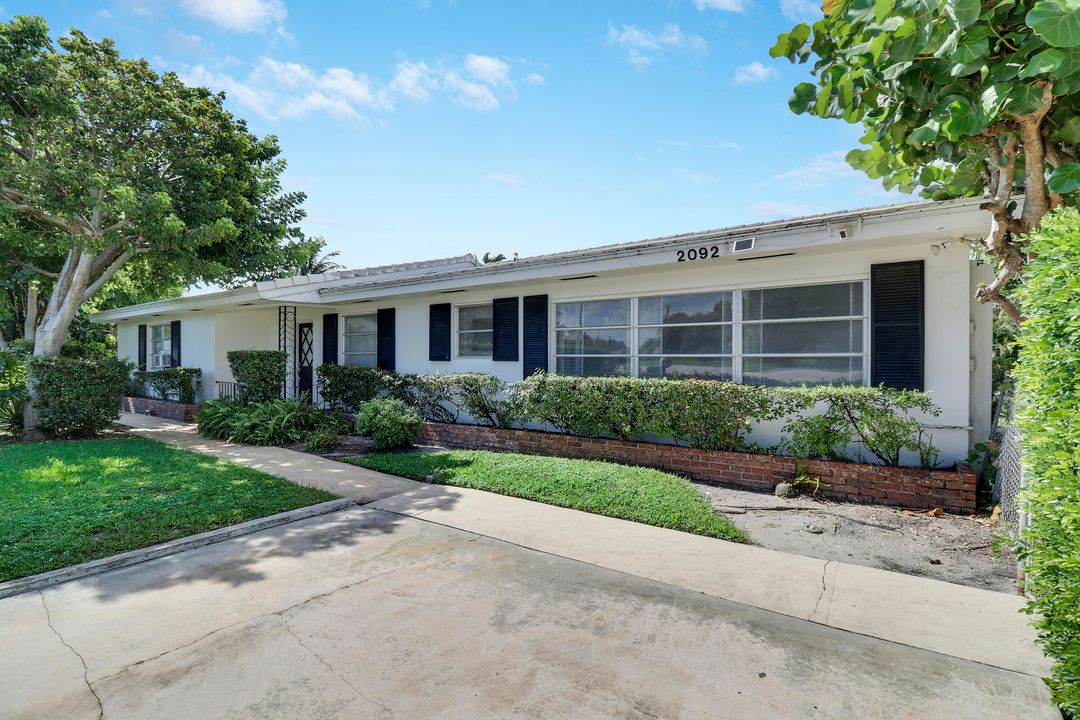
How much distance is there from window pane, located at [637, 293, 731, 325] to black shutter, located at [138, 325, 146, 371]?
56.1 feet

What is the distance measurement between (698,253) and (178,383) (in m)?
13.8

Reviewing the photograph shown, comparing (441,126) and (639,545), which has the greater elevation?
(441,126)

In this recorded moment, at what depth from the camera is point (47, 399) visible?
9.82 m

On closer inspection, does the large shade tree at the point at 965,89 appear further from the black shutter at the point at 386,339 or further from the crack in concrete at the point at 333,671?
the black shutter at the point at 386,339

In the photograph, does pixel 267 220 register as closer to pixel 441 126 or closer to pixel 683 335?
pixel 441 126

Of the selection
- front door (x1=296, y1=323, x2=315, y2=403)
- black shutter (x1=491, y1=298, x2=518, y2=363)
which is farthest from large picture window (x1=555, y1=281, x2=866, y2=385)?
front door (x1=296, y1=323, x2=315, y2=403)

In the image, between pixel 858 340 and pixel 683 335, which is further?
pixel 683 335

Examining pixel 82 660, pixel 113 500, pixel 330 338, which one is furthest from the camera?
pixel 330 338

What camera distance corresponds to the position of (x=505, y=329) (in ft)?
32.2

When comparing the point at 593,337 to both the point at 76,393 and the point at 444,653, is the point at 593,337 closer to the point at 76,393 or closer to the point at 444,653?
the point at 444,653

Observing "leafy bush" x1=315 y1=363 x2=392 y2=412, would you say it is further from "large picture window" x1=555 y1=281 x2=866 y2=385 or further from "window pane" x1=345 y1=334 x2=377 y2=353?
"large picture window" x1=555 y1=281 x2=866 y2=385

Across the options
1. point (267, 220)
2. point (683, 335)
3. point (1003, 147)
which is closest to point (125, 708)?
point (1003, 147)

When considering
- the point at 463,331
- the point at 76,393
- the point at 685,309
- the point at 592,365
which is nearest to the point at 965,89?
the point at 685,309

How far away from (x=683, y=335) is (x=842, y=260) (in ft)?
7.57
